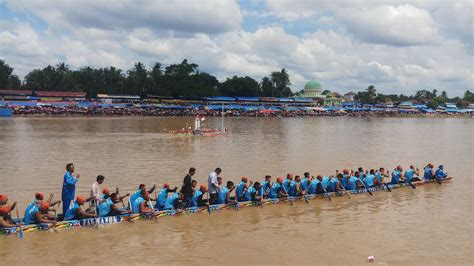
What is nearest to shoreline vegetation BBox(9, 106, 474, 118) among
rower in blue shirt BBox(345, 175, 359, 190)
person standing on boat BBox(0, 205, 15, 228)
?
rower in blue shirt BBox(345, 175, 359, 190)

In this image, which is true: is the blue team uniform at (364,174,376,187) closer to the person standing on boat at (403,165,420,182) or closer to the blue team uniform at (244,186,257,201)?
the person standing on boat at (403,165,420,182)

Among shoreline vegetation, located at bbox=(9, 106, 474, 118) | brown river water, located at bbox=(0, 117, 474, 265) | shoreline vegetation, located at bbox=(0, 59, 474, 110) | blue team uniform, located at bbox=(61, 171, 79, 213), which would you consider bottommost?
brown river water, located at bbox=(0, 117, 474, 265)

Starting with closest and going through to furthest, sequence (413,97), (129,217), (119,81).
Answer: (129,217) → (119,81) → (413,97)

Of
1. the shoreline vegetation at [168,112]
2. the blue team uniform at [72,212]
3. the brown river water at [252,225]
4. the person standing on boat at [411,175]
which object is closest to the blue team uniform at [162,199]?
the brown river water at [252,225]

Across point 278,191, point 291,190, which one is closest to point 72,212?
point 278,191

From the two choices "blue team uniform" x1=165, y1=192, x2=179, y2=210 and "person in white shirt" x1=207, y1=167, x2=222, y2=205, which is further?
"person in white shirt" x1=207, y1=167, x2=222, y2=205

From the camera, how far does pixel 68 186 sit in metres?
12.8

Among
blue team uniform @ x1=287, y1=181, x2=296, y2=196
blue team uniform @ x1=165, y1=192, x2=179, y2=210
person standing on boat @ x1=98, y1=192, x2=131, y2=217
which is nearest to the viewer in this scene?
person standing on boat @ x1=98, y1=192, x2=131, y2=217

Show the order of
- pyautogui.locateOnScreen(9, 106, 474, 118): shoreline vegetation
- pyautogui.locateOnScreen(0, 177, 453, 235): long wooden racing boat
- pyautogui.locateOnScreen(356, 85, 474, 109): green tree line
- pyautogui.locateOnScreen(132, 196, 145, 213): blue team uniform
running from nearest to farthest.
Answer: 1. pyautogui.locateOnScreen(0, 177, 453, 235): long wooden racing boat
2. pyautogui.locateOnScreen(132, 196, 145, 213): blue team uniform
3. pyautogui.locateOnScreen(9, 106, 474, 118): shoreline vegetation
4. pyautogui.locateOnScreen(356, 85, 474, 109): green tree line

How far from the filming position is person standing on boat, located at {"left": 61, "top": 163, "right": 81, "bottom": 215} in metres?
12.7

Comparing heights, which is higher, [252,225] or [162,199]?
[162,199]

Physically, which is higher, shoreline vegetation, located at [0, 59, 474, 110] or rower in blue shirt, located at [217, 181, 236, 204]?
shoreline vegetation, located at [0, 59, 474, 110]

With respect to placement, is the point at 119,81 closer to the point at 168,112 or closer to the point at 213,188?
the point at 168,112

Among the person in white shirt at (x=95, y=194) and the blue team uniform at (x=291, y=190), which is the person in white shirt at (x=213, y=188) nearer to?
the blue team uniform at (x=291, y=190)
